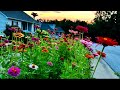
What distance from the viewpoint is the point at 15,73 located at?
1.52 metres

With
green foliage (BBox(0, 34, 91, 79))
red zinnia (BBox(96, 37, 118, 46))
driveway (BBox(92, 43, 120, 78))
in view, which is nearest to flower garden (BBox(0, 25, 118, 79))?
green foliage (BBox(0, 34, 91, 79))

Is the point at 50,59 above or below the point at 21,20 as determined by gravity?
below

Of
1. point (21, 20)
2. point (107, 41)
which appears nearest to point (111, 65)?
point (21, 20)

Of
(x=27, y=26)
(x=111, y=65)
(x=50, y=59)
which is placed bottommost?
(x=111, y=65)

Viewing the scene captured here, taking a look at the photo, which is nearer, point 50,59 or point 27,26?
point 27,26

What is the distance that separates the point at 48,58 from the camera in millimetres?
2418

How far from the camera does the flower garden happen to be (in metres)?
1.89

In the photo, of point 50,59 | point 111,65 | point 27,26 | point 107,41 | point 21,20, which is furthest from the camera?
point 111,65

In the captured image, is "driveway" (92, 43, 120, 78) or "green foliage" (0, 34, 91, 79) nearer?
"green foliage" (0, 34, 91, 79)

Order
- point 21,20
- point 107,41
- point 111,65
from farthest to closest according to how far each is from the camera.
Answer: point 111,65, point 21,20, point 107,41

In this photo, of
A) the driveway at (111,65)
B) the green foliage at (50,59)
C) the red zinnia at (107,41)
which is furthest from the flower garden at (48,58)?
the red zinnia at (107,41)

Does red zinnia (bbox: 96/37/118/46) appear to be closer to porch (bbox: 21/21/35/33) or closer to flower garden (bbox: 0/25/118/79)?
flower garden (bbox: 0/25/118/79)

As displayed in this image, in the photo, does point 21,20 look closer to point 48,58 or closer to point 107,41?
point 48,58
